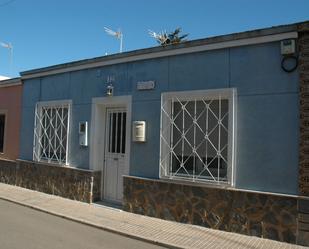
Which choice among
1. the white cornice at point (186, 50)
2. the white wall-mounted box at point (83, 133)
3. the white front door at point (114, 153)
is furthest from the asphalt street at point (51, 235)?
the white cornice at point (186, 50)

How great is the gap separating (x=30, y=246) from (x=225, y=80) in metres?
4.45

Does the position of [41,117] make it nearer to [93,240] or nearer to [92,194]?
[92,194]

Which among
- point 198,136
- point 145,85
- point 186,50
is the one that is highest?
point 186,50

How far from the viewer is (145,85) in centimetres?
906

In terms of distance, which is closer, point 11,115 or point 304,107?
point 304,107

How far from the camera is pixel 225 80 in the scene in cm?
772

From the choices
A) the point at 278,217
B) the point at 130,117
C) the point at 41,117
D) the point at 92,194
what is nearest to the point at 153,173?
the point at 130,117

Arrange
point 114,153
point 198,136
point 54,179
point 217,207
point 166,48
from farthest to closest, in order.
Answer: point 54,179 → point 114,153 → point 166,48 → point 198,136 → point 217,207

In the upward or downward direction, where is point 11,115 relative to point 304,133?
upward

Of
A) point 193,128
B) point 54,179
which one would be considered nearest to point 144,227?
point 193,128

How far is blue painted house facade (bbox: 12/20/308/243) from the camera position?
696cm

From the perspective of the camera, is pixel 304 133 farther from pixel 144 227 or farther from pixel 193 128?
pixel 144 227

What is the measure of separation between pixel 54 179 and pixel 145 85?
13.5ft

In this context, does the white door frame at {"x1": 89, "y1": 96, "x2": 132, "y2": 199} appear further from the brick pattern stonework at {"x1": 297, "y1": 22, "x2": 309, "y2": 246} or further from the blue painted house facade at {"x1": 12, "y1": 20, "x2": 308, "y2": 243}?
the brick pattern stonework at {"x1": 297, "y1": 22, "x2": 309, "y2": 246}
